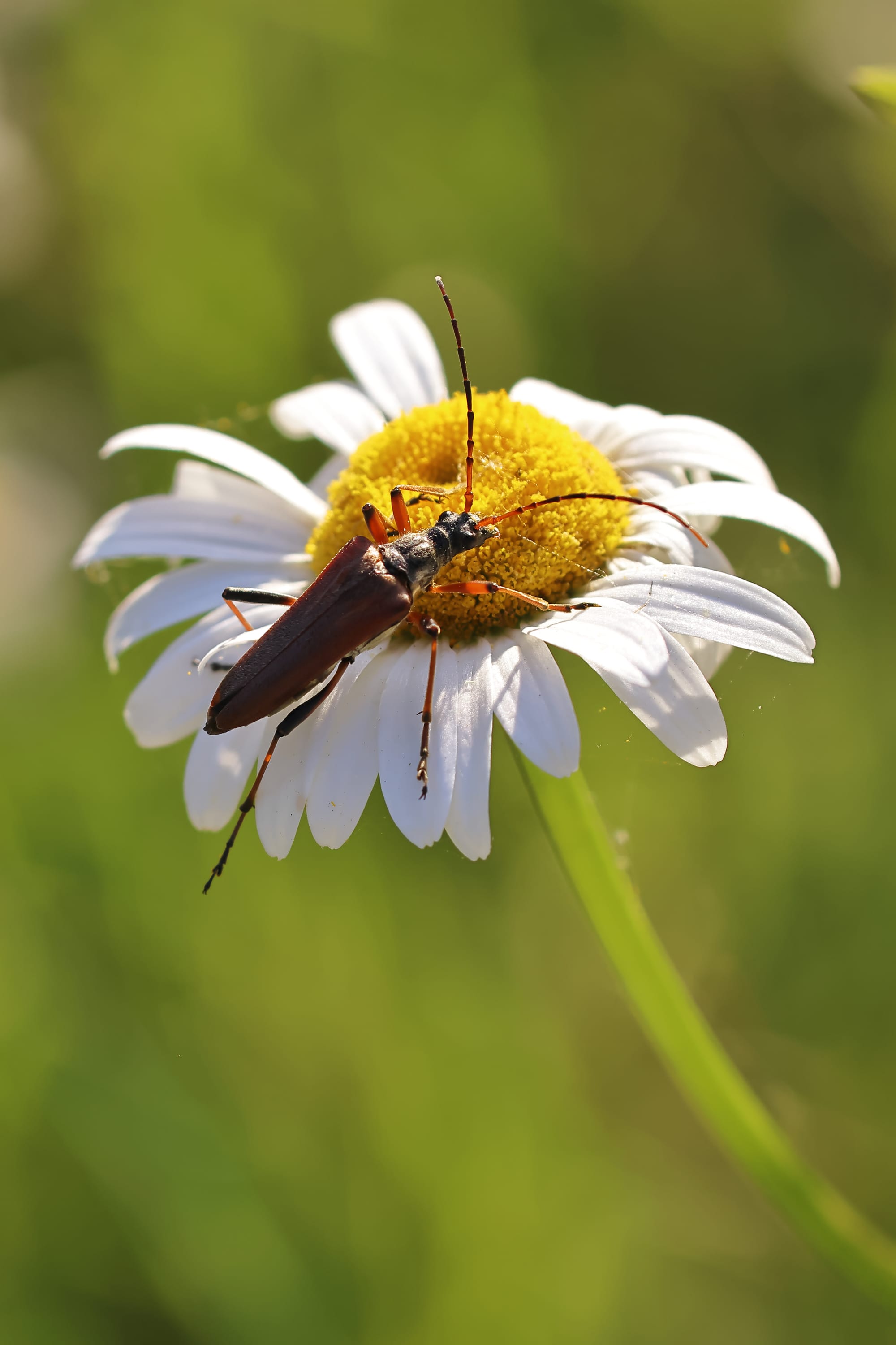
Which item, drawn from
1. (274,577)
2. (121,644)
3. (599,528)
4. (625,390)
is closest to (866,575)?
(625,390)

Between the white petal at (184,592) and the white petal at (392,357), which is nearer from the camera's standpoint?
the white petal at (184,592)

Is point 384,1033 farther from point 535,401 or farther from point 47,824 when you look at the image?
point 535,401

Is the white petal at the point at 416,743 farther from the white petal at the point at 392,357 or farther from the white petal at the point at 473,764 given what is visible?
the white petal at the point at 392,357

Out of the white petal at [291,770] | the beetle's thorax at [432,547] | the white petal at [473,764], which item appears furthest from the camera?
the beetle's thorax at [432,547]

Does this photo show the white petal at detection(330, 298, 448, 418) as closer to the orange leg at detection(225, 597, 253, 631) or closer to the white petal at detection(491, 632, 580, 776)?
the orange leg at detection(225, 597, 253, 631)

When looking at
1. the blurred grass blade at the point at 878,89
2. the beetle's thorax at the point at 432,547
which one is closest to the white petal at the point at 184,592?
the beetle's thorax at the point at 432,547

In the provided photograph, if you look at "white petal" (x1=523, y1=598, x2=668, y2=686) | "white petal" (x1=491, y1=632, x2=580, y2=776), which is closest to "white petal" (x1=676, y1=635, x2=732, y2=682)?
"white petal" (x1=523, y1=598, x2=668, y2=686)
